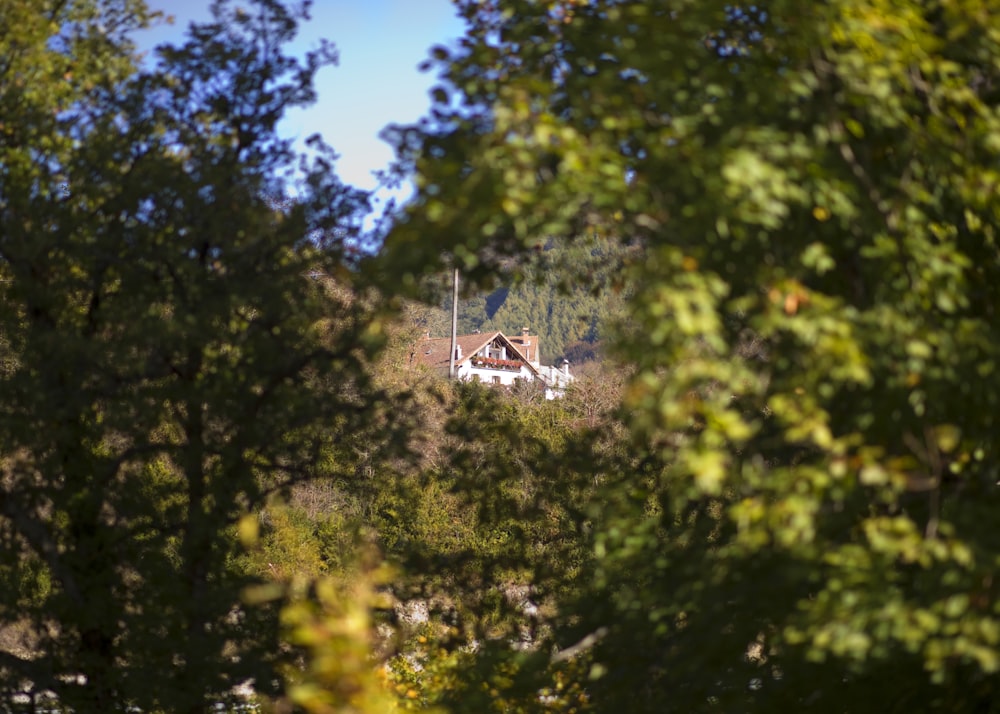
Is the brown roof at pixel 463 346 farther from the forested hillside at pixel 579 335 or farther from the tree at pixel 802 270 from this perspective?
the tree at pixel 802 270

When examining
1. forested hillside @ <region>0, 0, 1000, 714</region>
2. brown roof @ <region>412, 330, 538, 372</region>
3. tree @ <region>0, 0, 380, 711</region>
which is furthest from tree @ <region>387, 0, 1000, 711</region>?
brown roof @ <region>412, 330, 538, 372</region>

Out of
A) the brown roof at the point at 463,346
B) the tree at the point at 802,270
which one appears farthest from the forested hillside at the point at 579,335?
the brown roof at the point at 463,346

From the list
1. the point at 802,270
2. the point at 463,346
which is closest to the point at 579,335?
the point at 802,270

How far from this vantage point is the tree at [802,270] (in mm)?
3764

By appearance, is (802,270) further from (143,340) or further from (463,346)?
(463,346)

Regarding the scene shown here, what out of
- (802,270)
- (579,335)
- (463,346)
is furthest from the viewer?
(463,346)

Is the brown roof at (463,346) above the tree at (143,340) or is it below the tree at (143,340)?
above

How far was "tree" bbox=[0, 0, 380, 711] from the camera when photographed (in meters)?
7.21

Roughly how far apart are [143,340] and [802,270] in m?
4.24

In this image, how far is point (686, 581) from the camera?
4.85m

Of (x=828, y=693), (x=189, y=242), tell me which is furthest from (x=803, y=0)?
(x=189, y=242)

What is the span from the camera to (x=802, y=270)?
A: 415 centimetres

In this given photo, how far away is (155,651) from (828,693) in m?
4.39

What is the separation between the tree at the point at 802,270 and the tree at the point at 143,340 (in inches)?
103
